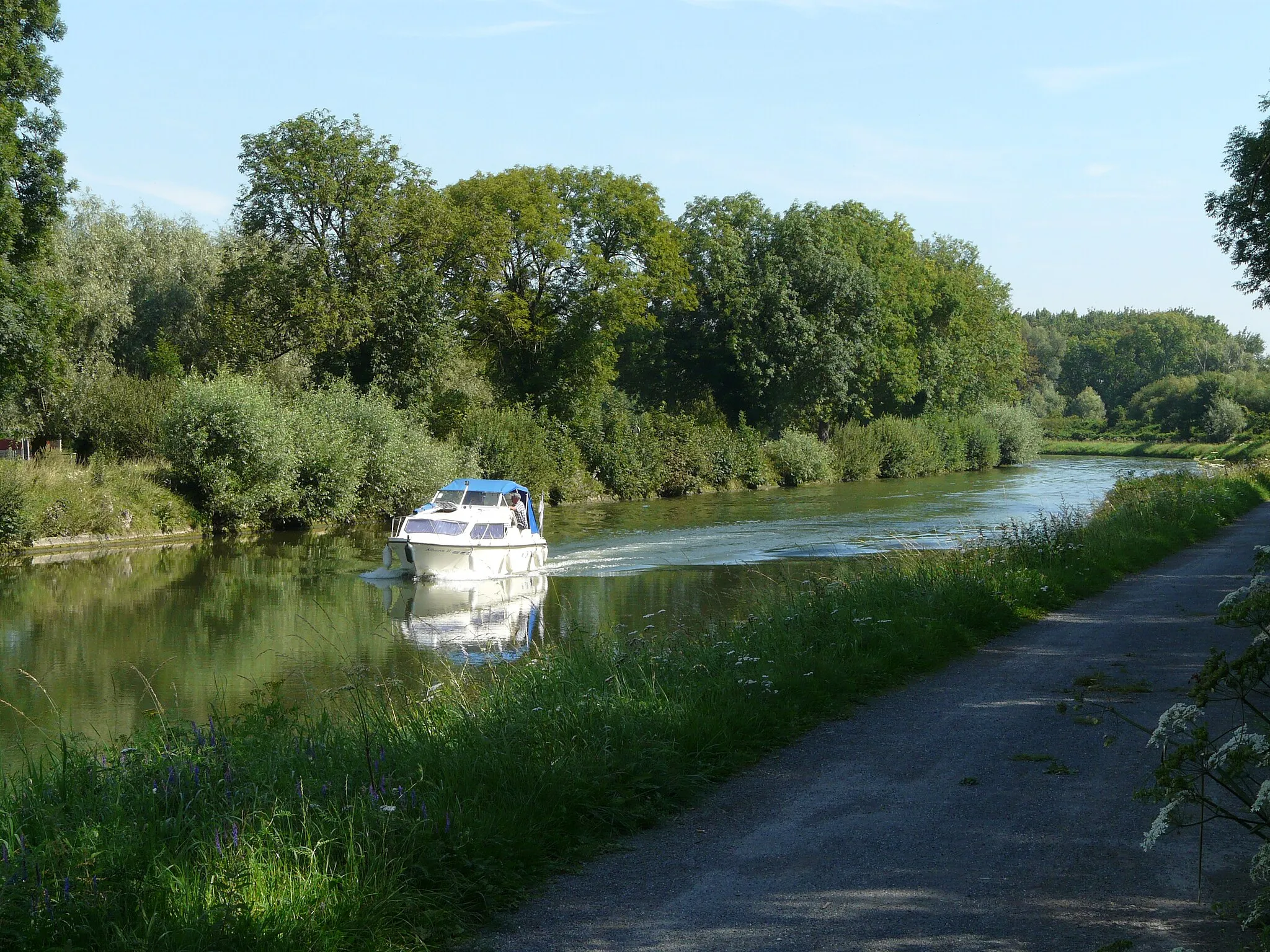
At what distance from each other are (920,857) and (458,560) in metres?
23.8

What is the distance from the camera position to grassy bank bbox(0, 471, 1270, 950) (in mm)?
4680

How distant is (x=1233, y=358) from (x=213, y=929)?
158 m

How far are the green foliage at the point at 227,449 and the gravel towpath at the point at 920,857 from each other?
29950mm

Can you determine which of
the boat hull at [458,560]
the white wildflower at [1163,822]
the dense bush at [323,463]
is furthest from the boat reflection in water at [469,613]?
the white wildflower at [1163,822]

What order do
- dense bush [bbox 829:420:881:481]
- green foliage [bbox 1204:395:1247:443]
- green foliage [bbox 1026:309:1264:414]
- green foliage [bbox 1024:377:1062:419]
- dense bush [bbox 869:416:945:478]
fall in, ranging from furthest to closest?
green foliage [bbox 1026:309:1264:414] → green foliage [bbox 1024:377:1062:419] → green foliage [bbox 1204:395:1247:443] → dense bush [bbox 869:416:945:478] → dense bush [bbox 829:420:881:481]

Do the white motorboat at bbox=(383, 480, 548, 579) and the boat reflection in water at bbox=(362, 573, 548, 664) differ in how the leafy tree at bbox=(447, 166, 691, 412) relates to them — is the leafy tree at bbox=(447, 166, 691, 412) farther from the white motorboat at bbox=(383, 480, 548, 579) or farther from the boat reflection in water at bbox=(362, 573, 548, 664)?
the boat reflection in water at bbox=(362, 573, 548, 664)

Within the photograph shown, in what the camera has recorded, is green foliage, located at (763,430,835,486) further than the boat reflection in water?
Yes

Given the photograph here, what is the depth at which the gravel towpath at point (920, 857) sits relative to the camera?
4906 millimetres

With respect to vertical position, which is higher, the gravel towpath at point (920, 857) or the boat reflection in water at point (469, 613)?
the gravel towpath at point (920, 857)

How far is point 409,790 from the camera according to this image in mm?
5938

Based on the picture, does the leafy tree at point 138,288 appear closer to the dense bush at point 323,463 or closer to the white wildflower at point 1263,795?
the dense bush at point 323,463

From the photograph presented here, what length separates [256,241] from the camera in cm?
4431

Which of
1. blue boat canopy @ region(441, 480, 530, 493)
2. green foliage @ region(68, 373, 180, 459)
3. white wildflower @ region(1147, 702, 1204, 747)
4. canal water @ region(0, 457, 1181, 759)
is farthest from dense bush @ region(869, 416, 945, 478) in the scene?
white wildflower @ region(1147, 702, 1204, 747)

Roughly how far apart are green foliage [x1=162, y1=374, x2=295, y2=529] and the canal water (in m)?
1.67
